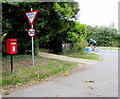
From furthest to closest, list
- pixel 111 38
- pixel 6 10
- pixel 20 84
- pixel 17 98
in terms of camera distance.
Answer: pixel 111 38
pixel 6 10
pixel 20 84
pixel 17 98

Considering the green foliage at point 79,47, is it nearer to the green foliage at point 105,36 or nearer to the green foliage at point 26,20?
the green foliage at point 26,20

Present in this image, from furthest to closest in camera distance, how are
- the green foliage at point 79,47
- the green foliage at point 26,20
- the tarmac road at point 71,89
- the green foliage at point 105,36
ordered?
the green foliage at point 105,36 < the green foliage at point 79,47 < the green foliage at point 26,20 < the tarmac road at point 71,89

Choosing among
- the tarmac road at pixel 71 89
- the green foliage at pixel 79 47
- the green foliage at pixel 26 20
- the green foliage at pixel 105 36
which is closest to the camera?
the tarmac road at pixel 71 89

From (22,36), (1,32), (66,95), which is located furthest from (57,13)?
(66,95)

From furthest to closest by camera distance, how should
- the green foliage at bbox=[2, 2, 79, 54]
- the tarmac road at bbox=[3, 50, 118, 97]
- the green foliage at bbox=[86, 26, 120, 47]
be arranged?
the green foliage at bbox=[86, 26, 120, 47] < the green foliage at bbox=[2, 2, 79, 54] < the tarmac road at bbox=[3, 50, 118, 97]

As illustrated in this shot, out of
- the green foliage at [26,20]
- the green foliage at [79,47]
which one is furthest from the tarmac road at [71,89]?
the green foliage at [79,47]

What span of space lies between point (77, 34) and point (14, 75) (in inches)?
381

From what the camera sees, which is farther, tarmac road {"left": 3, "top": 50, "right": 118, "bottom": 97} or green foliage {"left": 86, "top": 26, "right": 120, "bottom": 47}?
green foliage {"left": 86, "top": 26, "right": 120, "bottom": 47}

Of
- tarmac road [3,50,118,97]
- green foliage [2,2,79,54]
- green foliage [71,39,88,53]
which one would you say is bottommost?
tarmac road [3,50,118,97]

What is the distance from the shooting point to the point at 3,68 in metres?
6.51

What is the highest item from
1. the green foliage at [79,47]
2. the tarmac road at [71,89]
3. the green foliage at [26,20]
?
the green foliage at [26,20]

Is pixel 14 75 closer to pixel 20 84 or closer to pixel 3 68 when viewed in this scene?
pixel 20 84

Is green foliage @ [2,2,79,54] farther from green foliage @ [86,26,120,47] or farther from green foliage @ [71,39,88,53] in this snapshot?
green foliage @ [86,26,120,47]

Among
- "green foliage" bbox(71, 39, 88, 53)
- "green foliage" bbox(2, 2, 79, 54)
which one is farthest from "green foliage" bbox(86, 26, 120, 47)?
"green foliage" bbox(2, 2, 79, 54)
